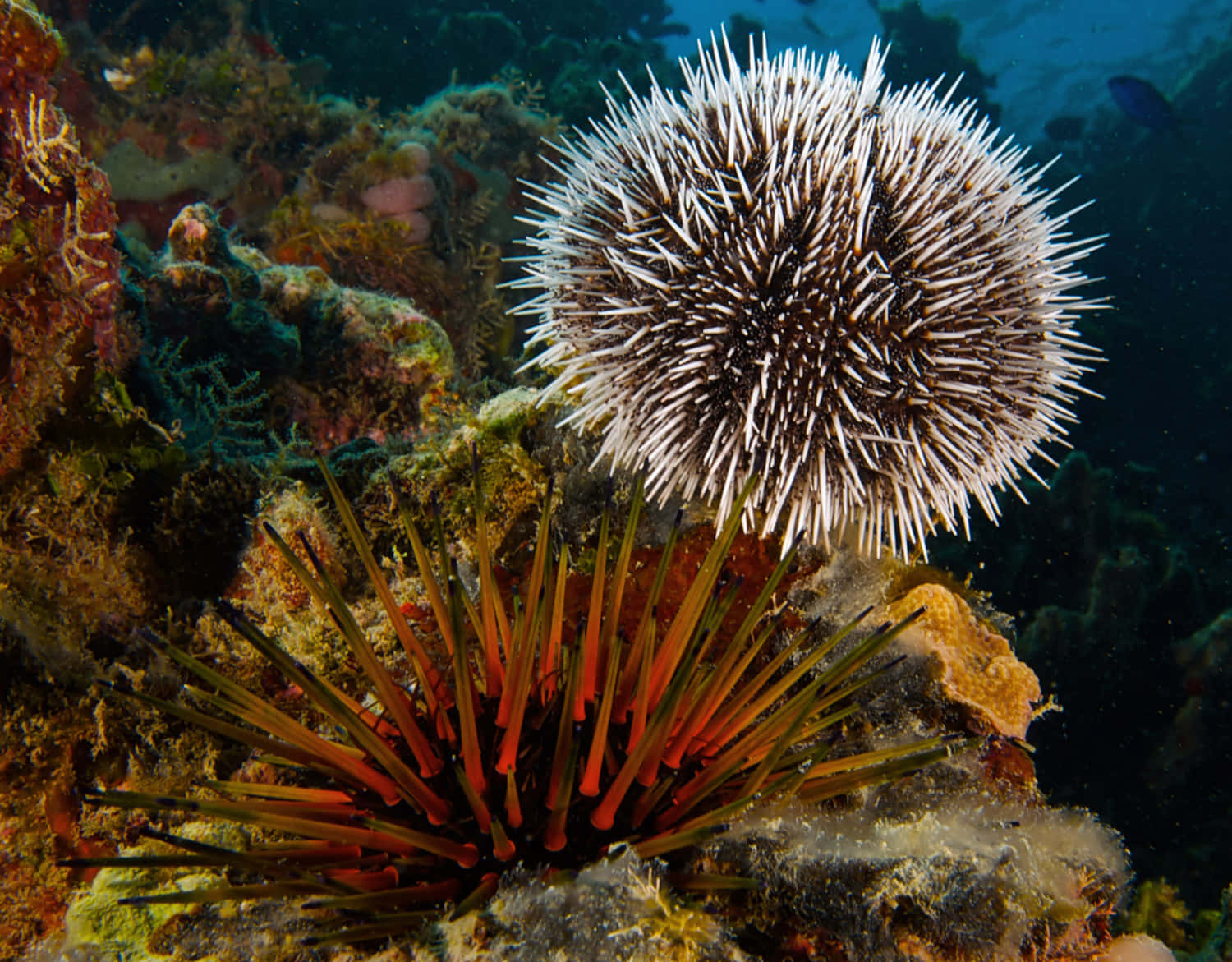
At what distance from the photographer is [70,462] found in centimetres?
264

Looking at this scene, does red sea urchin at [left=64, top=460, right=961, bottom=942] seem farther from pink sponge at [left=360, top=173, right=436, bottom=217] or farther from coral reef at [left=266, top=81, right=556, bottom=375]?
pink sponge at [left=360, top=173, right=436, bottom=217]

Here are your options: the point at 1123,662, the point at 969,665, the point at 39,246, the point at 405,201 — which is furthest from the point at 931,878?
the point at 405,201

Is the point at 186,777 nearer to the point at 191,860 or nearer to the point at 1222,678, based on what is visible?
the point at 191,860

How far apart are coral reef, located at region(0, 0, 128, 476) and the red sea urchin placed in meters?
1.95

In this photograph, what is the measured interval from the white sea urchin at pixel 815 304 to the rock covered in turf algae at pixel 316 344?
2.58 meters

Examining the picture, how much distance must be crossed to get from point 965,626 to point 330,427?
179 inches

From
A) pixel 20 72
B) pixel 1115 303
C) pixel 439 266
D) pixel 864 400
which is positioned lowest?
pixel 864 400

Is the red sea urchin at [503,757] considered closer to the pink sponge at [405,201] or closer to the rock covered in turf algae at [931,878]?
the rock covered in turf algae at [931,878]

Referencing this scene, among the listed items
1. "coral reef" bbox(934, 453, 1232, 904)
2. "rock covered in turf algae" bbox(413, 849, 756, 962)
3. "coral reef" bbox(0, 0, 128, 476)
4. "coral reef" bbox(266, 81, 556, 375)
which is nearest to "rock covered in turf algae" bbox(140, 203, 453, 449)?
"coral reef" bbox(0, 0, 128, 476)

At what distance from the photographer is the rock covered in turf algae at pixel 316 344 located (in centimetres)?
462

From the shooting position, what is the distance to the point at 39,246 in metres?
2.70

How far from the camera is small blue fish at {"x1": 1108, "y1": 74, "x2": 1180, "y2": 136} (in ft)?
42.1

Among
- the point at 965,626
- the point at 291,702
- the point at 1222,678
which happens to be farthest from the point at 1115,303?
the point at 291,702

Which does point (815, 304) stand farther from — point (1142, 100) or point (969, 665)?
point (1142, 100)
